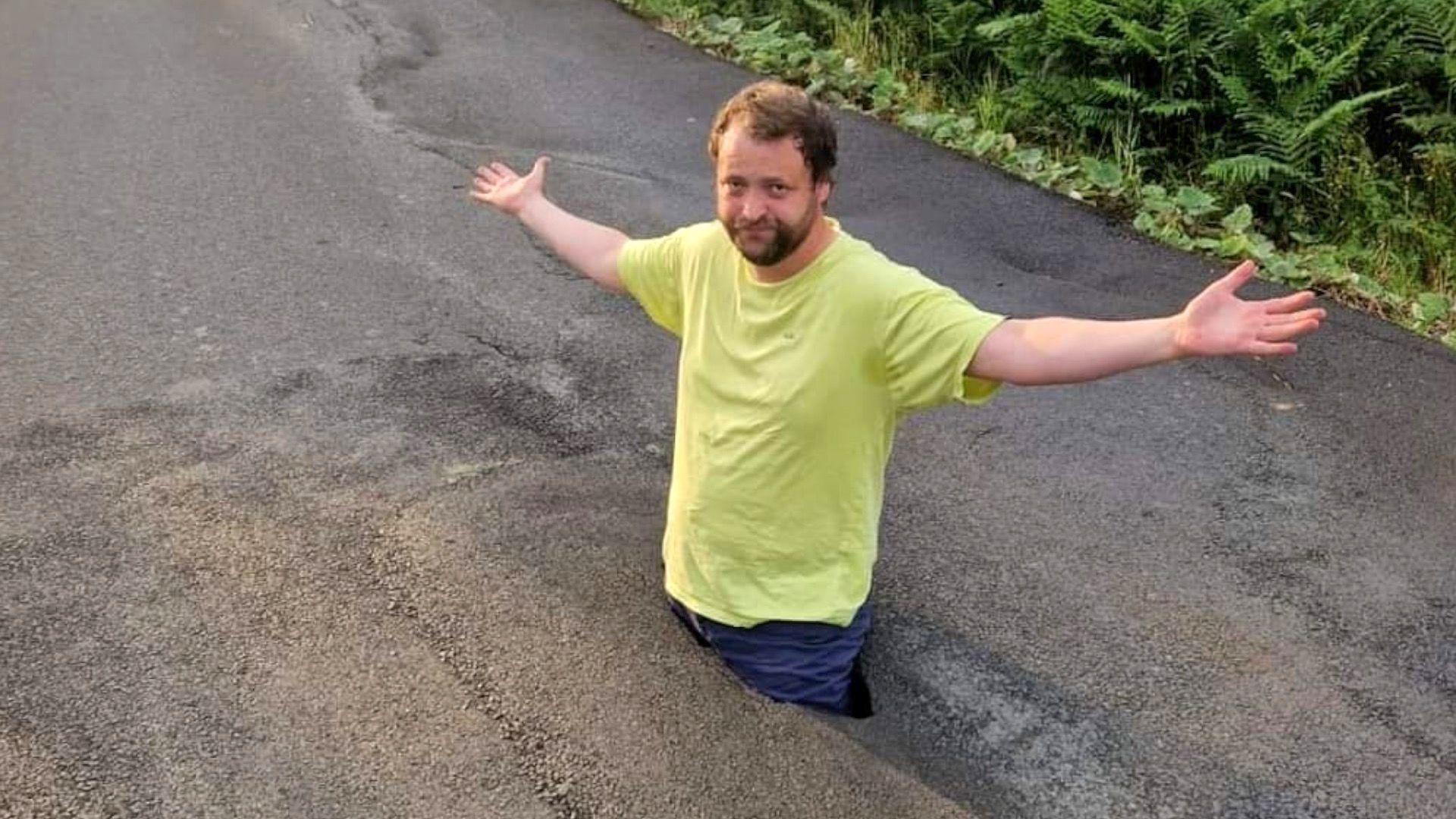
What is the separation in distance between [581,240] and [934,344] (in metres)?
1.19

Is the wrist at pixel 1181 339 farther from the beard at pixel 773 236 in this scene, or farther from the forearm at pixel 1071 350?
the beard at pixel 773 236

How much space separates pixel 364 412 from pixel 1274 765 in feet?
10.0

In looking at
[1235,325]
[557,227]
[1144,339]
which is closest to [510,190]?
[557,227]

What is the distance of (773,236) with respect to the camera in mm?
3170

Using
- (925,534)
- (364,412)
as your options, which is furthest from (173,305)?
(925,534)

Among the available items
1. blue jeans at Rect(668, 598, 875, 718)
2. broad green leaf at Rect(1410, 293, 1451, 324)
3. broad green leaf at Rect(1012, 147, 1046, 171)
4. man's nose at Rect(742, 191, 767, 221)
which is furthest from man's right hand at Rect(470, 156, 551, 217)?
broad green leaf at Rect(1012, 147, 1046, 171)

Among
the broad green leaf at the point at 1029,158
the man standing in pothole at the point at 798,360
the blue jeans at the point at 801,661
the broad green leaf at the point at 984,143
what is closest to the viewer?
the man standing in pothole at the point at 798,360

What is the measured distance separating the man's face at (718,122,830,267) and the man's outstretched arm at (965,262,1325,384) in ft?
1.64

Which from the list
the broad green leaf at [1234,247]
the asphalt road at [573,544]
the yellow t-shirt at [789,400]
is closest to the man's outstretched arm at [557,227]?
the yellow t-shirt at [789,400]

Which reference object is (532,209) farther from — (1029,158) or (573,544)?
(1029,158)

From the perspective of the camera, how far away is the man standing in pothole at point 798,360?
2938mm

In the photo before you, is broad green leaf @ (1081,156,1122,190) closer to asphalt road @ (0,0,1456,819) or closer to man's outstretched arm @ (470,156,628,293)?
asphalt road @ (0,0,1456,819)

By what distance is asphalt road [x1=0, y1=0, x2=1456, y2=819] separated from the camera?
3.38 meters

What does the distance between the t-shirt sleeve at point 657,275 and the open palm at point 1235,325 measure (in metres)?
1.30
